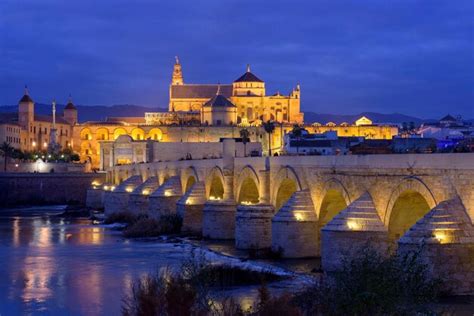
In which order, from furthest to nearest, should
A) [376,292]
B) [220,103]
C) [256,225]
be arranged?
[220,103], [256,225], [376,292]

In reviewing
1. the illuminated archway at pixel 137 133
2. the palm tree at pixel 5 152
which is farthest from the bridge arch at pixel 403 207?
the illuminated archway at pixel 137 133

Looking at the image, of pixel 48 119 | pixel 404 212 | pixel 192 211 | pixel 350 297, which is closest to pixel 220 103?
pixel 48 119

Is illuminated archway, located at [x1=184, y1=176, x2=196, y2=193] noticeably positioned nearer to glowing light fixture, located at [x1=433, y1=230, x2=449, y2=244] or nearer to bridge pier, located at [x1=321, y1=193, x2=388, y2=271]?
bridge pier, located at [x1=321, y1=193, x2=388, y2=271]

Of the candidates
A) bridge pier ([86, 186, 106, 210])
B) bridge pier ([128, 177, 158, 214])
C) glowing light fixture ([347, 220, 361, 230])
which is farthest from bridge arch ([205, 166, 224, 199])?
bridge pier ([86, 186, 106, 210])

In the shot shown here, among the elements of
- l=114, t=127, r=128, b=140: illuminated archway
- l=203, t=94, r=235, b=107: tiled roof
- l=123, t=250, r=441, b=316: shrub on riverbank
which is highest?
l=203, t=94, r=235, b=107: tiled roof

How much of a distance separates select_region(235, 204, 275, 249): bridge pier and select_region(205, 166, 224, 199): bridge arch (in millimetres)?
7731

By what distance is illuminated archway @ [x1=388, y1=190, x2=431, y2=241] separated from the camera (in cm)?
2105

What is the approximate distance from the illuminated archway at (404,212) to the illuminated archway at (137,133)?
9087 centimetres

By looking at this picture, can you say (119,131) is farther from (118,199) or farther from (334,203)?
(334,203)

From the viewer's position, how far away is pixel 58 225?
45000 millimetres

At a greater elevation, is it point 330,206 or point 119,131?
point 119,131

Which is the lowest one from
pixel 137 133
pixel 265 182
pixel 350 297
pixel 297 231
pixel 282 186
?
pixel 350 297

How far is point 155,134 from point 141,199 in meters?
64.8

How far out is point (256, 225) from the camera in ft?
91.4
